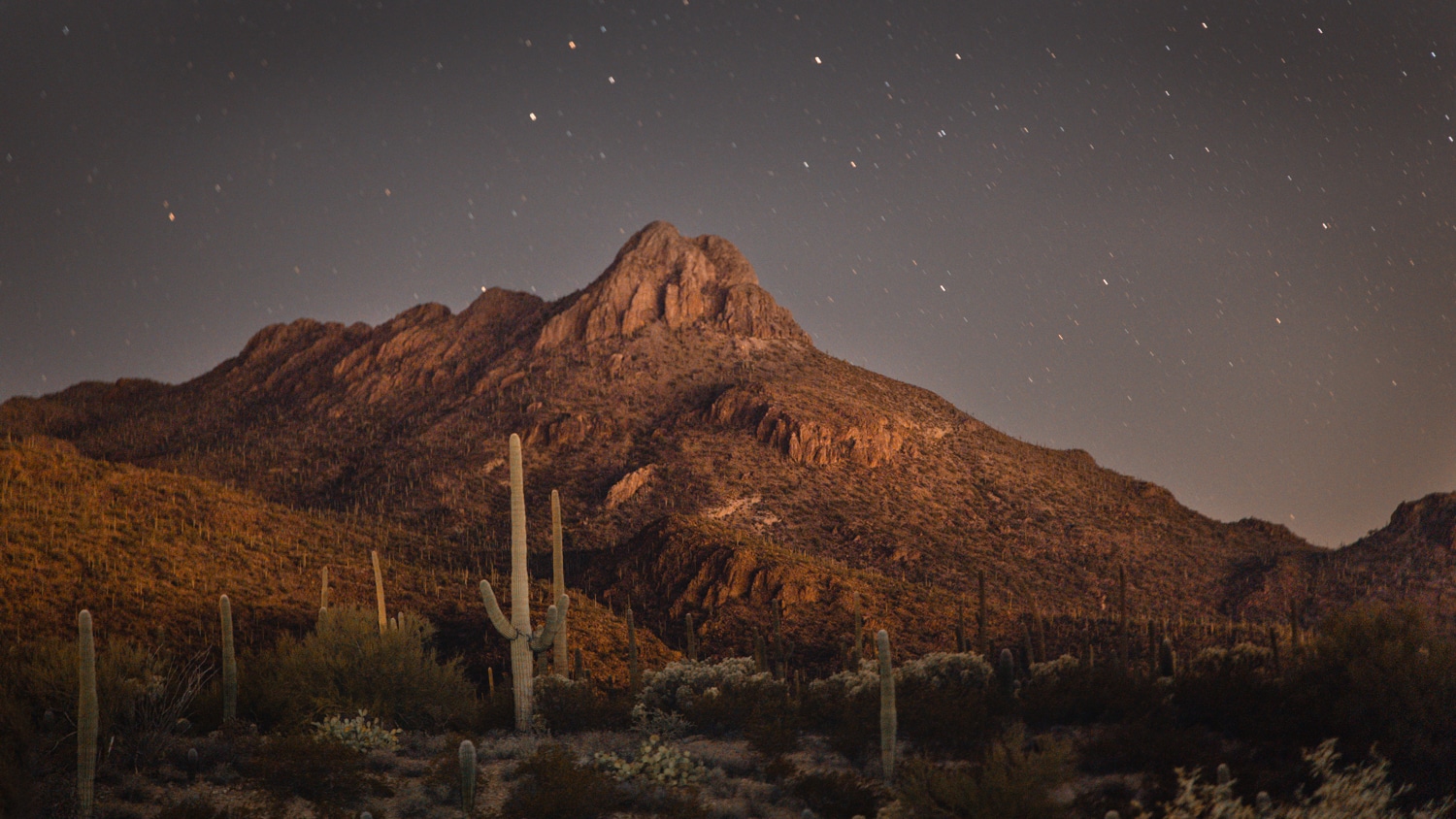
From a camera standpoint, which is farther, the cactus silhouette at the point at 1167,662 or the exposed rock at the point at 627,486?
the exposed rock at the point at 627,486

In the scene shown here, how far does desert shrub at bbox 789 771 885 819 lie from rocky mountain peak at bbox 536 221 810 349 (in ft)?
263

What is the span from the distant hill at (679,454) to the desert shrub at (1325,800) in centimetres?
3634

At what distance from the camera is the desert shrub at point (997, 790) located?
8.52m

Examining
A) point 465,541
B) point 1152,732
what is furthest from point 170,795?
point 465,541

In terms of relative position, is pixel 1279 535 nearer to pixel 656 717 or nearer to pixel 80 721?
pixel 656 717

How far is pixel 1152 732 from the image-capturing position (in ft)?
36.0

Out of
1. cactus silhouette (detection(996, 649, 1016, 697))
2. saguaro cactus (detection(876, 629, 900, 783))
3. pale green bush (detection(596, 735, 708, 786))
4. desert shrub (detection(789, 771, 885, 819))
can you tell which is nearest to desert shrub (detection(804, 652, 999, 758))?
cactus silhouette (detection(996, 649, 1016, 697))

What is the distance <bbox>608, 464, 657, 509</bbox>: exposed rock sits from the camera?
64.4m

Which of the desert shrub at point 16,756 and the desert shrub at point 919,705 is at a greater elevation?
the desert shrub at point 16,756

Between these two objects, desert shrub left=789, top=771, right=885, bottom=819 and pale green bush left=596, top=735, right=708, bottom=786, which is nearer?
desert shrub left=789, top=771, right=885, bottom=819

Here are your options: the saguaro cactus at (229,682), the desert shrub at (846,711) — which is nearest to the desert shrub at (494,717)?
the saguaro cactus at (229,682)

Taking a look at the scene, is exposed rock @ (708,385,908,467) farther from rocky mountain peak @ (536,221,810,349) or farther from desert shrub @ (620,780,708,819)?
desert shrub @ (620,780,708,819)

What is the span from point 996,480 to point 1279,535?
74.4 feet

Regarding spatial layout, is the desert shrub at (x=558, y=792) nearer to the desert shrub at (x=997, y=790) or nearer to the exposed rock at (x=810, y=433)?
the desert shrub at (x=997, y=790)
